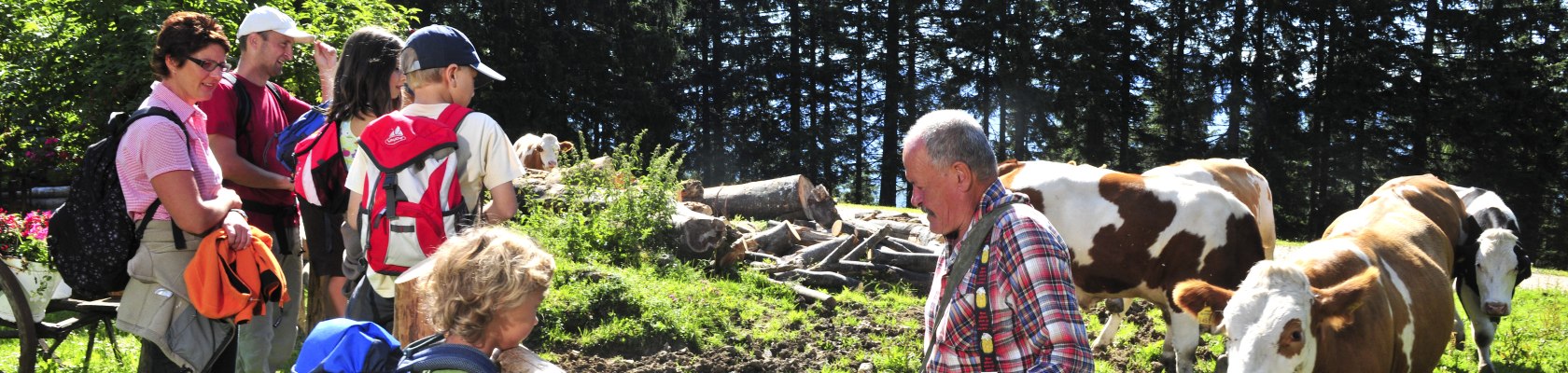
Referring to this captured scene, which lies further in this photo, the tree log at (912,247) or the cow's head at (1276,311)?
the tree log at (912,247)

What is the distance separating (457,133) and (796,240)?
6.66 metres

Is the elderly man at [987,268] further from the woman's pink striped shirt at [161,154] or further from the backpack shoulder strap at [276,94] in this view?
the backpack shoulder strap at [276,94]

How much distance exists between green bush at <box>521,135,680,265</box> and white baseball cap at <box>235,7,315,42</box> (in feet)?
13.0

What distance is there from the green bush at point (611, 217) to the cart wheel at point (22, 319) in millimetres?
3806

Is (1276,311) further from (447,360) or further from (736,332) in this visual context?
(736,332)

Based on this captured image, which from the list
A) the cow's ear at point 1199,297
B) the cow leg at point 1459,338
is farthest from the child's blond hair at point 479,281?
the cow leg at point 1459,338

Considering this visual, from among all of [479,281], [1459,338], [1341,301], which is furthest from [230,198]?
[1459,338]

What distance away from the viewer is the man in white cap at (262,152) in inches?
140

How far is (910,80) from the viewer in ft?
99.3

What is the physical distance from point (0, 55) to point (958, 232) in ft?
30.8

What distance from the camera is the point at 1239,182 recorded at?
326 inches

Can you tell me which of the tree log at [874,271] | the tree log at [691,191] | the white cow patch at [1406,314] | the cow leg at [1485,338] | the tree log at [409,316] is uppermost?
the tree log at [409,316]

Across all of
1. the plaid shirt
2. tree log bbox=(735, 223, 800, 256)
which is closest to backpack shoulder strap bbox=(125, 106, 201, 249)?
the plaid shirt

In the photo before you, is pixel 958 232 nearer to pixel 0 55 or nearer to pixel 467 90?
pixel 467 90
